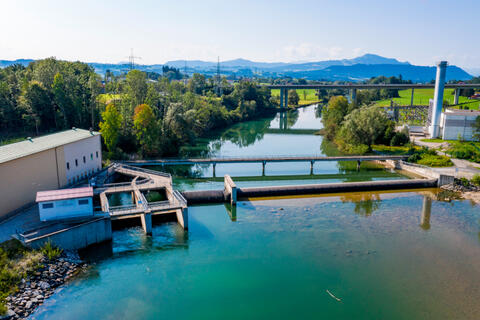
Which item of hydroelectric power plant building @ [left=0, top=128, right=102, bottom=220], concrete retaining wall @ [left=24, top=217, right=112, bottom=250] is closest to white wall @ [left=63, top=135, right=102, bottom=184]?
hydroelectric power plant building @ [left=0, top=128, right=102, bottom=220]

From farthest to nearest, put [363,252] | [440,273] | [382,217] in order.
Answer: [382,217]
[363,252]
[440,273]

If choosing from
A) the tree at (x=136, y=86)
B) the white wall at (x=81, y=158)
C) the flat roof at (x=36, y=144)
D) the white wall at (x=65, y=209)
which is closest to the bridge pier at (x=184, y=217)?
the white wall at (x=65, y=209)

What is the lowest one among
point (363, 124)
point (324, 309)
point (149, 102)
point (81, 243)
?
point (324, 309)

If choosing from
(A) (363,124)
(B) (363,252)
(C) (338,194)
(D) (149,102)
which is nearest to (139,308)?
(B) (363,252)

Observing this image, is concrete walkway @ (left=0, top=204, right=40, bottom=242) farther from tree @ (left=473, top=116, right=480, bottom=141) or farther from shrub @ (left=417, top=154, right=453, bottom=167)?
tree @ (left=473, top=116, right=480, bottom=141)

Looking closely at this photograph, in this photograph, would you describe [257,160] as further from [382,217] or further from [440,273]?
[440,273]

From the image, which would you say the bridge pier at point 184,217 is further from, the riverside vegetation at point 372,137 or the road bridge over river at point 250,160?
the riverside vegetation at point 372,137
